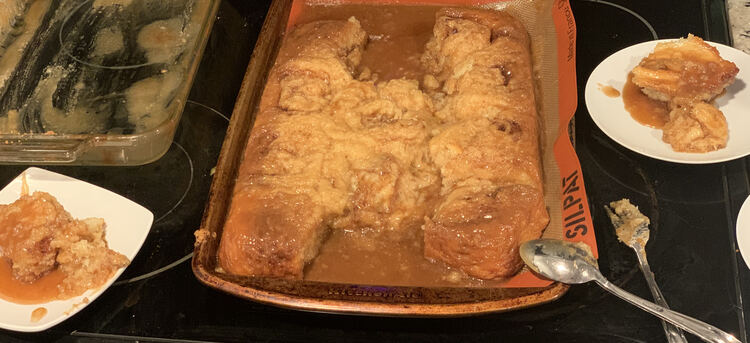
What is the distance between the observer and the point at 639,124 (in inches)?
117

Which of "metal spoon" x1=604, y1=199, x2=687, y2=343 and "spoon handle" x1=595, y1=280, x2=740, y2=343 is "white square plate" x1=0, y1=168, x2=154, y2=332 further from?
"metal spoon" x1=604, y1=199, x2=687, y2=343

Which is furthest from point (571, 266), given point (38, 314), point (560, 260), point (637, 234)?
point (38, 314)

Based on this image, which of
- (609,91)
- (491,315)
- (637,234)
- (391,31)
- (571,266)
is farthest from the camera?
(391,31)

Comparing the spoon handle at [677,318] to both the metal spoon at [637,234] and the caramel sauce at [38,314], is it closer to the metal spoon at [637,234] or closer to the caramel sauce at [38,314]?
the metal spoon at [637,234]

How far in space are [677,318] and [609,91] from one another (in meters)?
1.24

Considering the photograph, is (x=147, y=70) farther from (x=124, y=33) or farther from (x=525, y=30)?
(x=525, y=30)

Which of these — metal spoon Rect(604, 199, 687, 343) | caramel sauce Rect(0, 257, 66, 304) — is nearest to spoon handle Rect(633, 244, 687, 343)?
metal spoon Rect(604, 199, 687, 343)

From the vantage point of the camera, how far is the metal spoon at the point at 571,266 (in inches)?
91.5

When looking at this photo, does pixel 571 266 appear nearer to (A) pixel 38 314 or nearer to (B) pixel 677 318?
(B) pixel 677 318

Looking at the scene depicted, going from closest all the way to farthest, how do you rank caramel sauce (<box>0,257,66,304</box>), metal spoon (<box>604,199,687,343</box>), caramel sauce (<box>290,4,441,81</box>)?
1. metal spoon (<box>604,199,687,343</box>)
2. caramel sauce (<box>0,257,66,304</box>)
3. caramel sauce (<box>290,4,441,81</box>)

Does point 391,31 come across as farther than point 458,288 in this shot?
Yes

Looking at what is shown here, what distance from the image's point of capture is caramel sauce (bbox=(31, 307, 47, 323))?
250 cm

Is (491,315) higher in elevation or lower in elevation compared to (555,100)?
lower

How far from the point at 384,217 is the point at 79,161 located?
4.47 ft
